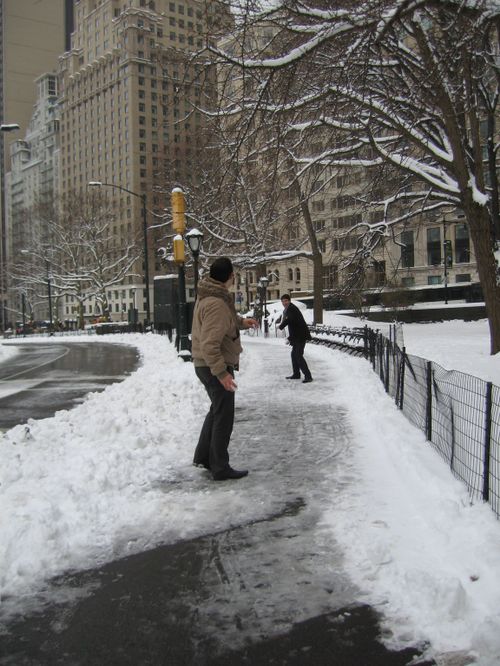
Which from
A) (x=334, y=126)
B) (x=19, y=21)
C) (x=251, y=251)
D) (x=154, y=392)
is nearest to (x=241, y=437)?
(x=154, y=392)

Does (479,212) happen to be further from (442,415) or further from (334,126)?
(442,415)

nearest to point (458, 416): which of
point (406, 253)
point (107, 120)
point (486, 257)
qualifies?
point (486, 257)

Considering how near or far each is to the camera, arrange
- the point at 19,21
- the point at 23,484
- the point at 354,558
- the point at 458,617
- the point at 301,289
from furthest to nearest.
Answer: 1. the point at 301,289
2. the point at 19,21
3. the point at 23,484
4. the point at 354,558
5. the point at 458,617

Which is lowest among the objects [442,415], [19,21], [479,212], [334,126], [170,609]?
[170,609]

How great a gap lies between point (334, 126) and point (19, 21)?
3091 cm

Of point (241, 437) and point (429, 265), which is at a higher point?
point (429, 265)

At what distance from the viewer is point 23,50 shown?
250 feet

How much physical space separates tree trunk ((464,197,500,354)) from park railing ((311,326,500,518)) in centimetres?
615

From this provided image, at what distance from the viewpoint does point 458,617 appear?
3045 millimetres

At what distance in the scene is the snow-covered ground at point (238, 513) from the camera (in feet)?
10.5

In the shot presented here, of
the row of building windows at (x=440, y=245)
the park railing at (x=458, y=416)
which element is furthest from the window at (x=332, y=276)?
the row of building windows at (x=440, y=245)

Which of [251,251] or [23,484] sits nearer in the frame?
[23,484]

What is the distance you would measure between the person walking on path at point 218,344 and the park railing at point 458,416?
2.11 m

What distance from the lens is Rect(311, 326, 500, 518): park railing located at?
15.0ft
